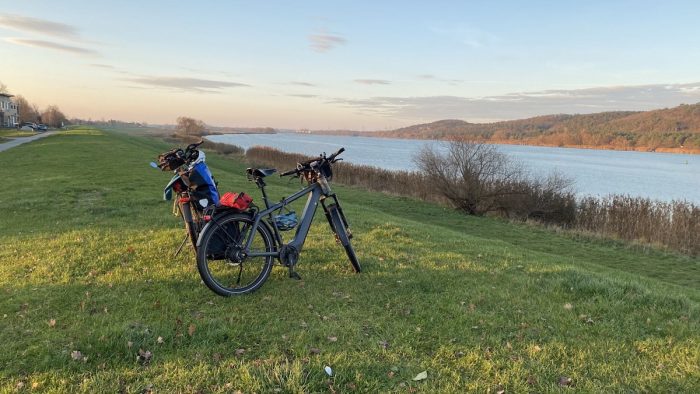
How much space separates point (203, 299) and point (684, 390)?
4.34 meters

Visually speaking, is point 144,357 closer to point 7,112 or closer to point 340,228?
point 340,228

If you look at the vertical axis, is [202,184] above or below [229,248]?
above

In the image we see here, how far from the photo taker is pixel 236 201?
16.3ft

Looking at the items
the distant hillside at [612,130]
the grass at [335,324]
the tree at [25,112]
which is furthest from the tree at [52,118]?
the grass at [335,324]

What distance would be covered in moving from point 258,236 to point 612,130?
11821 cm

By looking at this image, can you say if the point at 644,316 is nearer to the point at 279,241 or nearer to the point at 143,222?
the point at 279,241

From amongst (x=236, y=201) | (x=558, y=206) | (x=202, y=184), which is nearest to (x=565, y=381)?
(x=236, y=201)

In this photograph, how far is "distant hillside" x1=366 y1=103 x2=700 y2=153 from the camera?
8762 centimetres

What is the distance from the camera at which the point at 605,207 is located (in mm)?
21000


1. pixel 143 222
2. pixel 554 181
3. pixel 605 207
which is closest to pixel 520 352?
pixel 143 222

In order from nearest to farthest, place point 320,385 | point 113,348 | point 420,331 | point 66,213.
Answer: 1. point 320,385
2. point 113,348
3. point 420,331
4. point 66,213

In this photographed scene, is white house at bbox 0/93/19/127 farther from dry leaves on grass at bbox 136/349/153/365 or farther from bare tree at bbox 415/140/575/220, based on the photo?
dry leaves on grass at bbox 136/349/153/365

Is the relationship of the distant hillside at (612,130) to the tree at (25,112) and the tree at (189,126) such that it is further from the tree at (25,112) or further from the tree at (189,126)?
the tree at (25,112)

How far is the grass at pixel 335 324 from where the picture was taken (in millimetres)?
3301
